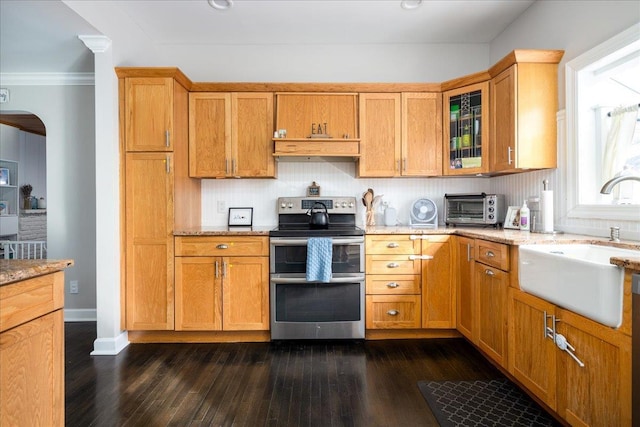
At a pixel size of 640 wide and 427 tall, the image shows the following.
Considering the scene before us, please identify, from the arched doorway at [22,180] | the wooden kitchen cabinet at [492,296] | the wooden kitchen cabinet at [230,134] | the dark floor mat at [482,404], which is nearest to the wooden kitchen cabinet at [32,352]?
the dark floor mat at [482,404]

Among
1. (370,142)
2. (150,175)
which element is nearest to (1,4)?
(150,175)

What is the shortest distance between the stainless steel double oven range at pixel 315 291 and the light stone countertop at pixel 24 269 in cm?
164

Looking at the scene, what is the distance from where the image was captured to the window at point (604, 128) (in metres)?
2.09

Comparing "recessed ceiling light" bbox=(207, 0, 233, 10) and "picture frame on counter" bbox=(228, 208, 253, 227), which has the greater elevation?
"recessed ceiling light" bbox=(207, 0, 233, 10)

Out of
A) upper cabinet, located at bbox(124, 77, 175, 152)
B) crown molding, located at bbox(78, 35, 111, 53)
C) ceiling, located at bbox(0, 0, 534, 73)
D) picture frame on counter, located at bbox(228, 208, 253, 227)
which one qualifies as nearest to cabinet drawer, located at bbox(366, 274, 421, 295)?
Answer: picture frame on counter, located at bbox(228, 208, 253, 227)

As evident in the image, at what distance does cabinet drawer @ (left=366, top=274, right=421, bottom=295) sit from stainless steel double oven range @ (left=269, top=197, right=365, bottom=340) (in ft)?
0.38

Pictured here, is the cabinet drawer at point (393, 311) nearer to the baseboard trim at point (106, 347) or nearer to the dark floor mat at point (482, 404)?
the dark floor mat at point (482, 404)

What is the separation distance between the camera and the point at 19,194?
512cm

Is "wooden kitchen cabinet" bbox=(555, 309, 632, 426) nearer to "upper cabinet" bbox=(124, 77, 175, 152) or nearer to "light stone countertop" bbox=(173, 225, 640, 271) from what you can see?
"light stone countertop" bbox=(173, 225, 640, 271)

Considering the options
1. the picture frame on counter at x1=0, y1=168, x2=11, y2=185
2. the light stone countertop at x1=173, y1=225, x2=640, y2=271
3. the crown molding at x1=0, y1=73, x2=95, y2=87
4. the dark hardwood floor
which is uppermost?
the crown molding at x1=0, y1=73, x2=95, y2=87

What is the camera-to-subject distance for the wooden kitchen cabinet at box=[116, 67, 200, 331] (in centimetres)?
279

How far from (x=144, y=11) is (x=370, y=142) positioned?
2.24 metres

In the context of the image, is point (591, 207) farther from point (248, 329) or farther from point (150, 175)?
point (150, 175)

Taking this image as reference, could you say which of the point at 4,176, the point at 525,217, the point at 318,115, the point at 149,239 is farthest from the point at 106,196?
the point at 4,176
